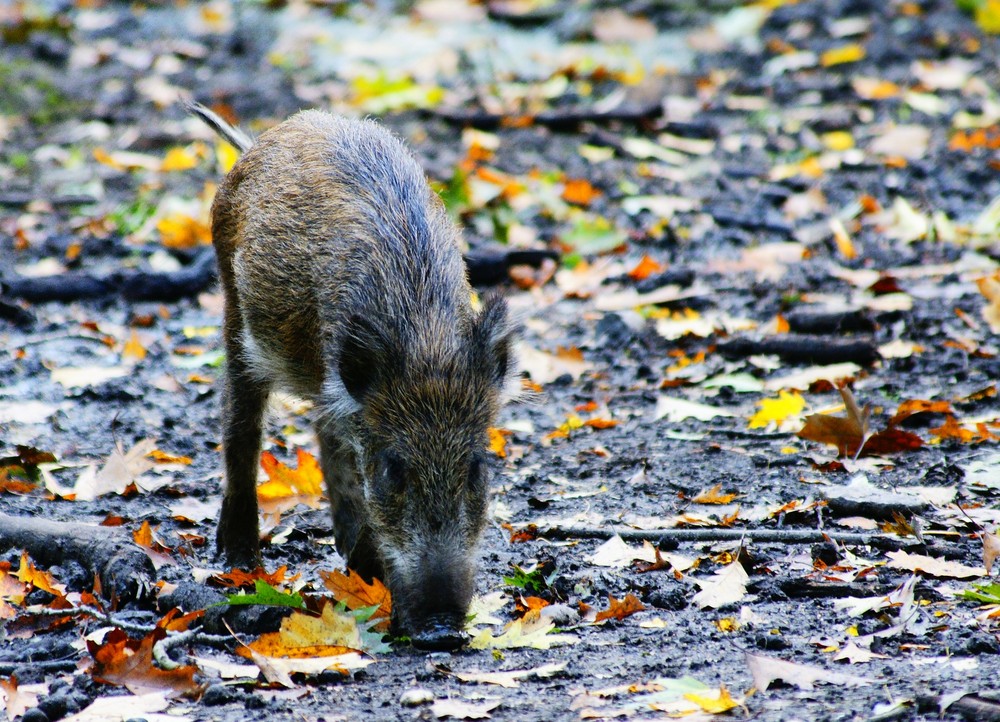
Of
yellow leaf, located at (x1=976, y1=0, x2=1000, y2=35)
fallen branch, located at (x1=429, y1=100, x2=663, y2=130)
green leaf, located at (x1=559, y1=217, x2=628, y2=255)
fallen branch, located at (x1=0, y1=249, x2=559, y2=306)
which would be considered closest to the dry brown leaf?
fallen branch, located at (x1=0, y1=249, x2=559, y2=306)

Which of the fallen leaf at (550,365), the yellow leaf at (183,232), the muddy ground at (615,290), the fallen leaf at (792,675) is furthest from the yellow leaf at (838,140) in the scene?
the fallen leaf at (792,675)

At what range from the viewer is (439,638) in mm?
3539

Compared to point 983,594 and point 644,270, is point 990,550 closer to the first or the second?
point 983,594

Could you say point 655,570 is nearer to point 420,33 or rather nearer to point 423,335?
point 423,335

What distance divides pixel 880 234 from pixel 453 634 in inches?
209

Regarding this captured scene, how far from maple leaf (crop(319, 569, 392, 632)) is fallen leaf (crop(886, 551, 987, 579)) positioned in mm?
1597

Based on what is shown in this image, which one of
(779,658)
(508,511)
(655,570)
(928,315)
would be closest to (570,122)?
(928,315)

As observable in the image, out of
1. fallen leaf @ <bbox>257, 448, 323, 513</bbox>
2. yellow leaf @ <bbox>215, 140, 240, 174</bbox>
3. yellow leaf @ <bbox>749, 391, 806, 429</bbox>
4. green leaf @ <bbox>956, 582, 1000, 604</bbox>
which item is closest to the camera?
green leaf @ <bbox>956, 582, 1000, 604</bbox>

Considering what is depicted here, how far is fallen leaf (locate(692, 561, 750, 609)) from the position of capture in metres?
3.77

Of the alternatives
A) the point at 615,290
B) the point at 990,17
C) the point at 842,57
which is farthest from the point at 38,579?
the point at 990,17

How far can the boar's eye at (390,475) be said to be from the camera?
3916 millimetres

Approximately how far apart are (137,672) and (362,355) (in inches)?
49.4

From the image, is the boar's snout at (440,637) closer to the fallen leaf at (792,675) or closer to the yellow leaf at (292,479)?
the fallen leaf at (792,675)

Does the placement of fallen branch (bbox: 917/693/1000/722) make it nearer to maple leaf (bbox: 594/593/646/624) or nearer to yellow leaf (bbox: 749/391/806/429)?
maple leaf (bbox: 594/593/646/624)
